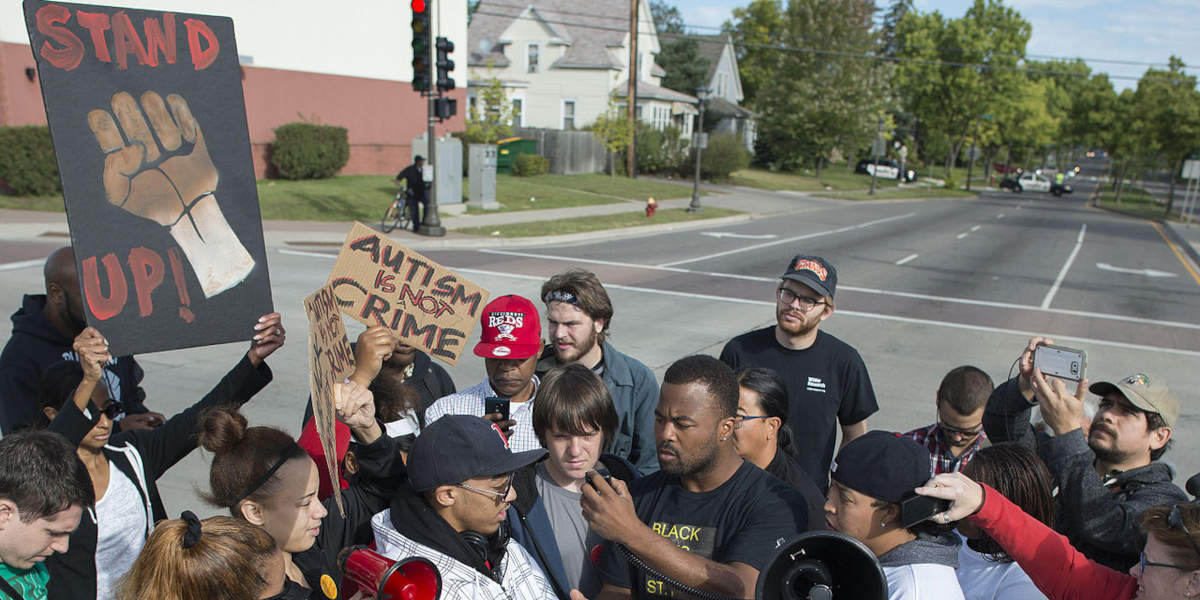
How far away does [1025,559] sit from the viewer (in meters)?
2.44

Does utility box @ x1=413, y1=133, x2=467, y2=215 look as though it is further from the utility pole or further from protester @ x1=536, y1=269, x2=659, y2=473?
protester @ x1=536, y1=269, x2=659, y2=473

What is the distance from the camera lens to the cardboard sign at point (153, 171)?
2.85 metres

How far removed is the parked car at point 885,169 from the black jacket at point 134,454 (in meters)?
66.3

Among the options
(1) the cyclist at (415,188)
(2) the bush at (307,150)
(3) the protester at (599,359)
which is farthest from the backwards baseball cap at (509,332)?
(2) the bush at (307,150)

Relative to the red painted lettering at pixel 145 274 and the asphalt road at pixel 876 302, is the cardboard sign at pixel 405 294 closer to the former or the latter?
the red painted lettering at pixel 145 274

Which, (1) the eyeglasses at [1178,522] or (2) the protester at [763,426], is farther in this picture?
(2) the protester at [763,426]

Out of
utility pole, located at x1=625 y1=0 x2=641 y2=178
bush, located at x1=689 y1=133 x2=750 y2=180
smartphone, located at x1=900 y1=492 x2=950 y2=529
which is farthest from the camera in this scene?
bush, located at x1=689 y1=133 x2=750 y2=180

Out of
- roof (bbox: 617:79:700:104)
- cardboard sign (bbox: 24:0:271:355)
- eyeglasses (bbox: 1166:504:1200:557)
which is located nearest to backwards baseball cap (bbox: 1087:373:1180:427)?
eyeglasses (bbox: 1166:504:1200:557)

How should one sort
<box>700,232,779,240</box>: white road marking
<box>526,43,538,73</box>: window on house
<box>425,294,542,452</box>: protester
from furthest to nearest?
<box>526,43,538,73</box>: window on house → <box>700,232,779,240</box>: white road marking → <box>425,294,542,452</box>: protester

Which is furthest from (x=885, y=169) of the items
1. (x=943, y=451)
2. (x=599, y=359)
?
(x=599, y=359)

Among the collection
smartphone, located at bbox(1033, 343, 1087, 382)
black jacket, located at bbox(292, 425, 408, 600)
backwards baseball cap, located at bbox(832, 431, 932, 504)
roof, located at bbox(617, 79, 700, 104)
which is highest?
roof, located at bbox(617, 79, 700, 104)

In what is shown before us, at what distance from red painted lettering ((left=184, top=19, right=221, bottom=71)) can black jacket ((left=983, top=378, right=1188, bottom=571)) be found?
3.58 meters

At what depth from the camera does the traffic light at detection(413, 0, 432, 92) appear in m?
16.5

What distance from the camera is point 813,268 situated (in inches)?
181
